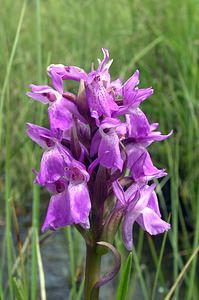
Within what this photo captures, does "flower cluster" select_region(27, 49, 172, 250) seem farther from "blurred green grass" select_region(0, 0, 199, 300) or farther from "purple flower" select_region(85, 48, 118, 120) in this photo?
"blurred green grass" select_region(0, 0, 199, 300)

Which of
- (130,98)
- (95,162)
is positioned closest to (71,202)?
(95,162)

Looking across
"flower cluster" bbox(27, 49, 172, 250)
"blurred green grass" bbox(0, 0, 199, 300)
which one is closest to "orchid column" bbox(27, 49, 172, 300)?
"flower cluster" bbox(27, 49, 172, 250)

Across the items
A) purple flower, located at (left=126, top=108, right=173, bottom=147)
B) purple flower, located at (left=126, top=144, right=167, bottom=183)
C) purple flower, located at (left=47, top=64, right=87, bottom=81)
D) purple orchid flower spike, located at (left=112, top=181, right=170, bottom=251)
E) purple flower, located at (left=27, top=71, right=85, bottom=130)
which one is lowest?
purple orchid flower spike, located at (left=112, top=181, right=170, bottom=251)

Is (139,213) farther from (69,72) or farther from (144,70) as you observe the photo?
(144,70)

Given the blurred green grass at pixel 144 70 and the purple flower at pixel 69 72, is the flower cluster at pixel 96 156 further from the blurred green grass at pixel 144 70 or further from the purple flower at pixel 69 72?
the blurred green grass at pixel 144 70

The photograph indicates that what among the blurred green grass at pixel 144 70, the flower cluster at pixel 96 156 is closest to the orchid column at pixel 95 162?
the flower cluster at pixel 96 156

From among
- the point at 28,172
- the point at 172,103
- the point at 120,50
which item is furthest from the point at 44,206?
the point at 120,50
